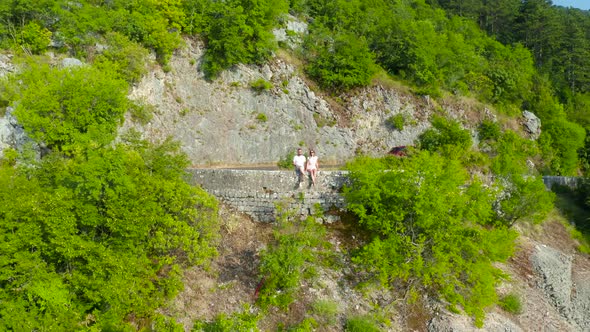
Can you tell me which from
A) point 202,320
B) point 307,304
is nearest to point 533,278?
point 307,304

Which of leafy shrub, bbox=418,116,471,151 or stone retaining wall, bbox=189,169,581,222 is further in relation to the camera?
leafy shrub, bbox=418,116,471,151

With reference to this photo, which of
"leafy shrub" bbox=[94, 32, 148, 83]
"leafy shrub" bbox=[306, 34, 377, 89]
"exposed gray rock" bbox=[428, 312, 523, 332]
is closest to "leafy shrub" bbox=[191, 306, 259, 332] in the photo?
"exposed gray rock" bbox=[428, 312, 523, 332]

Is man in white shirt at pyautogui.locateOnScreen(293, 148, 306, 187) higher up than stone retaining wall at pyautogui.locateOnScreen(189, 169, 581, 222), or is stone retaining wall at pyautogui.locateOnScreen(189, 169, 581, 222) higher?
man in white shirt at pyautogui.locateOnScreen(293, 148, 306, 187)

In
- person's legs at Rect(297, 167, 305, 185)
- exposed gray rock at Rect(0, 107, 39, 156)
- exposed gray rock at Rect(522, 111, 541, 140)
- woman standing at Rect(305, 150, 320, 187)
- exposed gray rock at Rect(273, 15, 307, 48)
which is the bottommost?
exposed gray rock at Rect(0, 107, 39, 156)

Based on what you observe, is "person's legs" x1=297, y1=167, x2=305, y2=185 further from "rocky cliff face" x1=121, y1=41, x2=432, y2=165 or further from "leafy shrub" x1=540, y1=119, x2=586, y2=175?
"leafy shrub" x1=540, y1=119, x2=586, y2=175

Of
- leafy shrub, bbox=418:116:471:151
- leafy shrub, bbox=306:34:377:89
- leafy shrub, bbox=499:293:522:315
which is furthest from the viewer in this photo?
leafy shrub, bbox=306:34:377:89

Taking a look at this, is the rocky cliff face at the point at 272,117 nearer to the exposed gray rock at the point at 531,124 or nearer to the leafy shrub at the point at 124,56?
the leafy shrub at the point at 124,56

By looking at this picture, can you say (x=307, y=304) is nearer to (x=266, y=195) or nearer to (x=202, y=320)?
(x=202, y=320)

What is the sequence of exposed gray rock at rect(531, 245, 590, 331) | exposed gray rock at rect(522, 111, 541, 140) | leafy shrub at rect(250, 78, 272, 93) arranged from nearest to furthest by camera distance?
1. exposed gray rock at rect(531, 245, 590, 331)
2. leafy shrub at rect(250, 78, 272, 93)
3. exposed gray rock at rect(522, 111, 541, 140)
